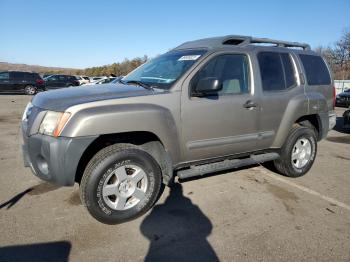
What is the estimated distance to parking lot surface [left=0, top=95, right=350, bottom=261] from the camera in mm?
2834

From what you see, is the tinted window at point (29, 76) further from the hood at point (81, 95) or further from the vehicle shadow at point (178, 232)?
the vehicle shadow at point (178, 232)

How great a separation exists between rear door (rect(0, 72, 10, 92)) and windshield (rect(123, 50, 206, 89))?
19987mm

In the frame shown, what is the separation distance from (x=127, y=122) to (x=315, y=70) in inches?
139

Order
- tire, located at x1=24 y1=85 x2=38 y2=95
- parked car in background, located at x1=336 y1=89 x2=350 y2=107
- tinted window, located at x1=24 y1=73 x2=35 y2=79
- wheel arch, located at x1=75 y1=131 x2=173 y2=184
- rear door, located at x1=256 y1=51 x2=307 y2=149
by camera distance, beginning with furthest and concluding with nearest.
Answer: tinted window, located at x1=24 y1=73 x2=35 y2=79, tire, located at x1=24 y1=85 x2=38 y2=95, parked car in background, located at x1=336 y1=89 x2=350 y2=107, rear door, located at x1=256 y1=51 x2=307 y2=149, wheel arch, located at x1=75 y1=131 x2=173 y2=184

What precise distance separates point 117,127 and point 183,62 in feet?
4.43

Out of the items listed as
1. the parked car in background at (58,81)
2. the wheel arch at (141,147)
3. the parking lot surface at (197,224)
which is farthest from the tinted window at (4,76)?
the wheel arch at (141,147)

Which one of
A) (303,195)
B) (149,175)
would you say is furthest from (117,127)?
(303,195)

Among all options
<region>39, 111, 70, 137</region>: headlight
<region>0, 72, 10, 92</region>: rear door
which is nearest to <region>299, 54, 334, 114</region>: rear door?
<region>39, 111, 70, 137</region>: headlight

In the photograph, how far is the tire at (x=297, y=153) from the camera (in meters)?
4.79

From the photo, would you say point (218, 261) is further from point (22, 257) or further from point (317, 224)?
point (22, 257)

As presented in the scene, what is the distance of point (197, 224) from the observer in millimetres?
3365

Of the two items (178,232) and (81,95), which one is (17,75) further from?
(178,232)

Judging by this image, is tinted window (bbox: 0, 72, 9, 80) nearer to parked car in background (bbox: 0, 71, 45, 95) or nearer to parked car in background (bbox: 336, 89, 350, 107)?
parked car in background (bbox: 0, 71, 45, 95)

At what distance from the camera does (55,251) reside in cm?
280
